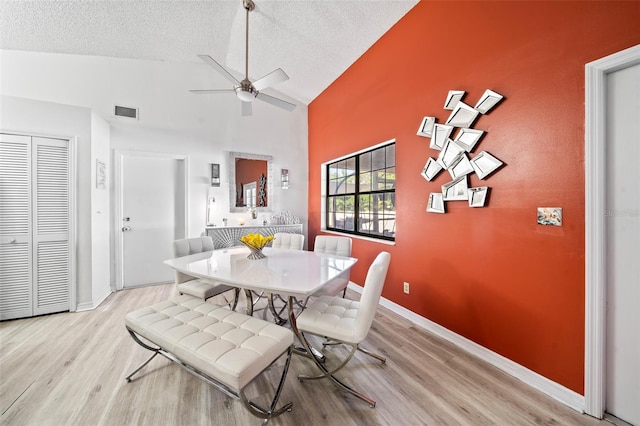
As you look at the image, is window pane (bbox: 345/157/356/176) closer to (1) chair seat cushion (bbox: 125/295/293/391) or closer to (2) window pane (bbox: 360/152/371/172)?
(2) window pane (bbox: 360/152/371/172)

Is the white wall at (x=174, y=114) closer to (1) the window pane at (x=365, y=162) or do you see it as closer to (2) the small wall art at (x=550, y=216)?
(1) the window pane at (x=365, y=162)

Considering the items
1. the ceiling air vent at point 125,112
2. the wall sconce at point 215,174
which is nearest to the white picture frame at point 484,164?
the wall sconce at point 215,174

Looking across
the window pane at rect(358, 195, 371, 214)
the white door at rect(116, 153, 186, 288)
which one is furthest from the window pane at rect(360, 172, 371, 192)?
the white door at rect(116, 153, 186, 288)

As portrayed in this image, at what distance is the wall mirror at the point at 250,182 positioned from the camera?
4.25 meters

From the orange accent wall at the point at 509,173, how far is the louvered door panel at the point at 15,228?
408 centimetres

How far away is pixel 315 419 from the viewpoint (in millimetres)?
1398

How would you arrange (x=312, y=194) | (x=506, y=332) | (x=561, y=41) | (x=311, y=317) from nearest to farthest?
1. (x=561, y=41)
2. (x=311, y=317)
3. (x=506, y=332)
4. (x=312, y=194)

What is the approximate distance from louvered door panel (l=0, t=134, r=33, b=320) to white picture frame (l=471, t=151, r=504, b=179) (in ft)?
14.6

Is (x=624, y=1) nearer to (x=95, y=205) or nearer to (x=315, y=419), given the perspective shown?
(x=315, y=419)

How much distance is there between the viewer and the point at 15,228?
101 inches

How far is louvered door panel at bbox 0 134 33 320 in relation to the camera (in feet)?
8.27

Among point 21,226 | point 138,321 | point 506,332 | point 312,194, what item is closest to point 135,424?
point 138,321

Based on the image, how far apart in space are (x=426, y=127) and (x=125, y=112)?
4.10 metres

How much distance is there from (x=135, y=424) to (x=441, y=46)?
12.0ft
